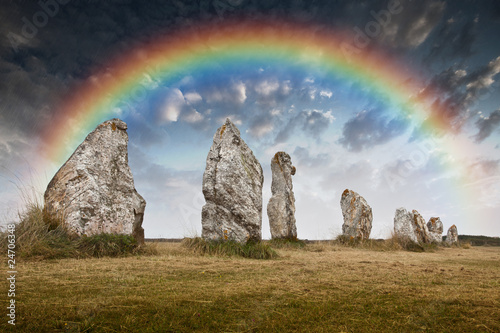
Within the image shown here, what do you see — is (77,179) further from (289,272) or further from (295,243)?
(295,243)

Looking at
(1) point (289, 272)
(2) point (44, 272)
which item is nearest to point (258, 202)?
(1) point (289, 272)

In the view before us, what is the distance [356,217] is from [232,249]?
1092 cm

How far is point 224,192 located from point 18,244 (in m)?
4.72

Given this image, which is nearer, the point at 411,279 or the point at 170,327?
the point at 170,327

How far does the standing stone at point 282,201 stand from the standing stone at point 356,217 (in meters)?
4.34

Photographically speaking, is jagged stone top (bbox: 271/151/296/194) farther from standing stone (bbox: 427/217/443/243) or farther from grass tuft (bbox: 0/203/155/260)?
standing stone (bbox: 427/217/443/243)

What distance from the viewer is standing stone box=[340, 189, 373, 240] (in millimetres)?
16141

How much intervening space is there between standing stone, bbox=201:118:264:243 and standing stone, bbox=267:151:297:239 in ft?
15.2

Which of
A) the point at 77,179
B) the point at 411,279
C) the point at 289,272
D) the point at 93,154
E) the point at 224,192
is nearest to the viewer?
the point at 411,279

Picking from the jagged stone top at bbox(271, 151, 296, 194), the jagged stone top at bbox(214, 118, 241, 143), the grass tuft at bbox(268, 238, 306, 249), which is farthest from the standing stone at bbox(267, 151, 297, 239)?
the jagged stone top at bbox(214, 118, 241, 143)

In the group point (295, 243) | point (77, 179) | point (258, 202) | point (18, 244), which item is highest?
point (77, 179)

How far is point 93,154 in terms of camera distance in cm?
771

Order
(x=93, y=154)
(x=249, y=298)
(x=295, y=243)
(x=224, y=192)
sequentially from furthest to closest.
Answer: (x=295, y=243), (x=224, y=192), (x=93, y=154), (x=249, y=298)

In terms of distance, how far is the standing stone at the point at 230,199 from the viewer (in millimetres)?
8281
